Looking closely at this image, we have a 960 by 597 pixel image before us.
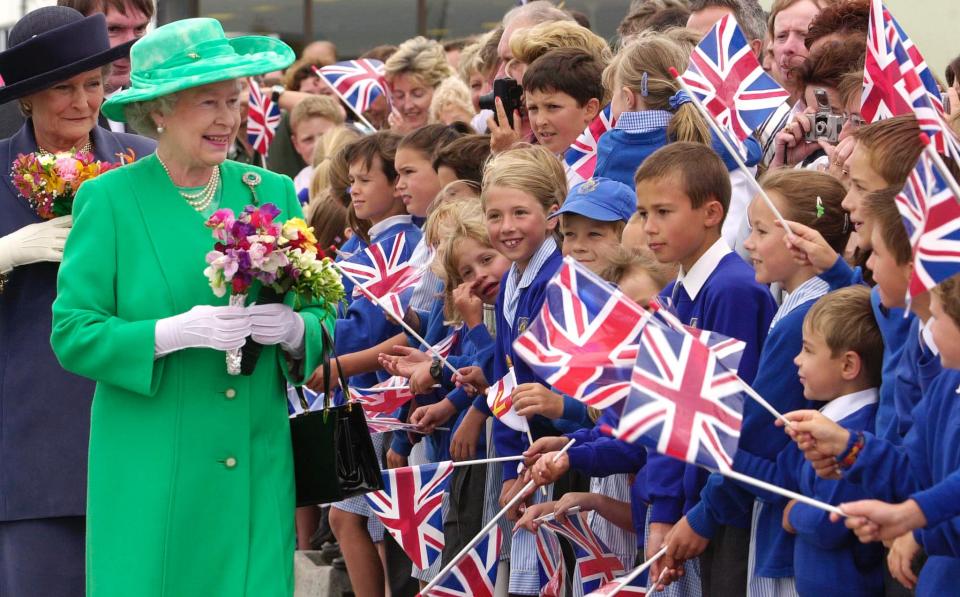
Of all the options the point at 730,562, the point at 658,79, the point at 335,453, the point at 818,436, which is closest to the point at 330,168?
the point at 658,79

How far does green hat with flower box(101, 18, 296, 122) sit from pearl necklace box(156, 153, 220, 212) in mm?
259

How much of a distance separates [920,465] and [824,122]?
7.30 ft

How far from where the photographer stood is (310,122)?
1096 cm

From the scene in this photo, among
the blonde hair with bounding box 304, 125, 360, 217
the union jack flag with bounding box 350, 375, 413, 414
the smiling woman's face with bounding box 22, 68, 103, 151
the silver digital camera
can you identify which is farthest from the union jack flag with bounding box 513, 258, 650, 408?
the blonde hair with bounding box 304, 125, 360, 217

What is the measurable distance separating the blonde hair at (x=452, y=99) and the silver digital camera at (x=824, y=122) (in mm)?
2904

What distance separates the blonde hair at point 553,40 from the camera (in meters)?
7.22

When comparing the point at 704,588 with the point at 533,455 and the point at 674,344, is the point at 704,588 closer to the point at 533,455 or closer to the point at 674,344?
the point at 533,455

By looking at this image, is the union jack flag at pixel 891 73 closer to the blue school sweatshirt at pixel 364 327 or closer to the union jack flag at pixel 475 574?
the union jack flag at pixel 475 574

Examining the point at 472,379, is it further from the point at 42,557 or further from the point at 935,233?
the point at 935,233

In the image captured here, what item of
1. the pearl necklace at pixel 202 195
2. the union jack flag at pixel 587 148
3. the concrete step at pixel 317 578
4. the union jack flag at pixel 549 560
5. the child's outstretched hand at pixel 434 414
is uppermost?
the pearl necklace at pixel 202 195

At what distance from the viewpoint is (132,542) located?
455cm

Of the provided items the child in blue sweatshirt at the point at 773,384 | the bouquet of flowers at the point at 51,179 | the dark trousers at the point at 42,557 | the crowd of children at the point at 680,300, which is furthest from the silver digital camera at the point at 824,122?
the dark trousers at the point at 42,557

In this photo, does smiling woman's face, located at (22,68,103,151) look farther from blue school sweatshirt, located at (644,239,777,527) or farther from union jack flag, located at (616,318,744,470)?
union jack flag, located at (616,318,744,470)

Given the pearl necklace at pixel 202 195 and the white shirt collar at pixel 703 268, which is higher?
the pearl necklace at pixel 202 195
